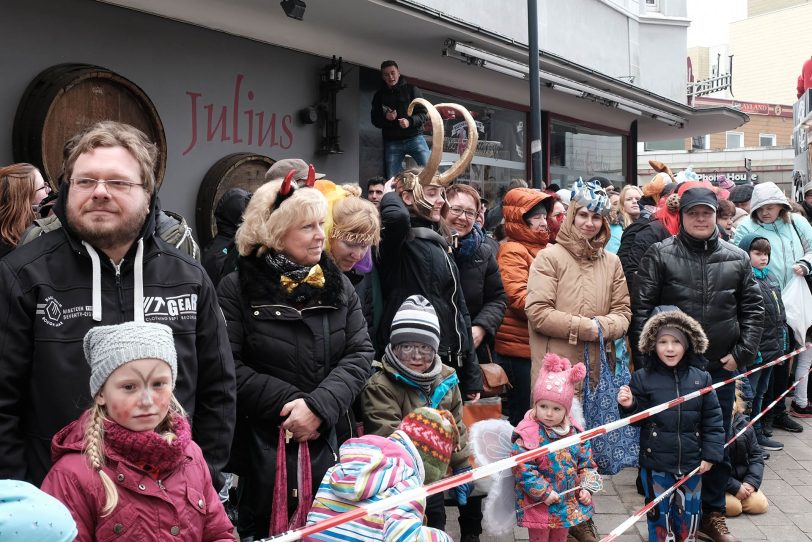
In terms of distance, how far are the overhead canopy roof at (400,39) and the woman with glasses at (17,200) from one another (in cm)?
304

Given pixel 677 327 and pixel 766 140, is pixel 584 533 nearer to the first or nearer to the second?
pixel 677 327

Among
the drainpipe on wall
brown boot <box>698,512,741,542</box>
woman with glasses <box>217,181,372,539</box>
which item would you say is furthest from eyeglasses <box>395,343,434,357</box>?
the drainpipe on wall

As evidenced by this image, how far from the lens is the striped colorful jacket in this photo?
265cm

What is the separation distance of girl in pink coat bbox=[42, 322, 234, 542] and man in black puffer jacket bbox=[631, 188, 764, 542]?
3753mm

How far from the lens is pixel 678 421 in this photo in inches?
183

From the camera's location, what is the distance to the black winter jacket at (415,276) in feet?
15.3

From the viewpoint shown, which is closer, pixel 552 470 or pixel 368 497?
pixel 368 497

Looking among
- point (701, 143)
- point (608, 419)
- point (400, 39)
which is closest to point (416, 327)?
point (608, 419)

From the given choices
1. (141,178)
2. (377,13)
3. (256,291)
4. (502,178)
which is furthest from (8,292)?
(502,178)

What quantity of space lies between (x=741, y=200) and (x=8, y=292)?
28.0 ft

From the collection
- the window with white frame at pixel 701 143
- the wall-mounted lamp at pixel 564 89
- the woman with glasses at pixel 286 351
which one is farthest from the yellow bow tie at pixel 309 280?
the window with white frame at pixel 701 143

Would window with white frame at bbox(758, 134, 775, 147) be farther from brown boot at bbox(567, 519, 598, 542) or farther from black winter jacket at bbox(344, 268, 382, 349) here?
black winter jacket at bbox(344, 268, 382, 349)

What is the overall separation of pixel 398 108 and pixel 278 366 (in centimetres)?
552

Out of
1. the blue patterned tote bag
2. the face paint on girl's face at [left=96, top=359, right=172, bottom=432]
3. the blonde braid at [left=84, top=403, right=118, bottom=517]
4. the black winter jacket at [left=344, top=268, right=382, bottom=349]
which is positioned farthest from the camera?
the blue patterned tote bag
